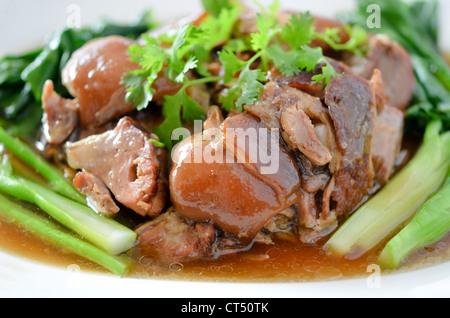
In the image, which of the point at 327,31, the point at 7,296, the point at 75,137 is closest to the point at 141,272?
the point at 7,296

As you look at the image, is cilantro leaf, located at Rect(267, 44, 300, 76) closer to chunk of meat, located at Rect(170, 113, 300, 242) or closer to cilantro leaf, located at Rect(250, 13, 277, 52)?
cilantro leaf, located at Rect(250, 13, 277, 52)

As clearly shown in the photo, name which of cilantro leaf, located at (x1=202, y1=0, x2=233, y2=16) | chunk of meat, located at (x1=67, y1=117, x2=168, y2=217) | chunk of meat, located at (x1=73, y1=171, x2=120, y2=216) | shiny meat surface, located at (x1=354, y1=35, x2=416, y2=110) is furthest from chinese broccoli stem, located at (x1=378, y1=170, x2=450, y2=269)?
cilantro leaf, located at (x1=202, y1=0, x2=233, y2=16)

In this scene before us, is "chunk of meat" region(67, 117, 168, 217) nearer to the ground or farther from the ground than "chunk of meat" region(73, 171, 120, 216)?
farther from the ground

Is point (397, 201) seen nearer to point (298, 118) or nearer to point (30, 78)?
point (298, 118)

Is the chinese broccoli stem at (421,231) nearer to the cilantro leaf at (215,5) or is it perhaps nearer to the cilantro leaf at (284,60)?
the cilantro leaf at (284,60)

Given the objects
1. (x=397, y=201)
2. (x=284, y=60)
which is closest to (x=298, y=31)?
(x=284, y=60)

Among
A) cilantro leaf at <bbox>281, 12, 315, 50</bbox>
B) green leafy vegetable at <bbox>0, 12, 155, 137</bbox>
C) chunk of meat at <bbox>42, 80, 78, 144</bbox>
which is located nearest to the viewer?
cilantro leaf at <bbox>281, 12, 315, 50</bbox>
